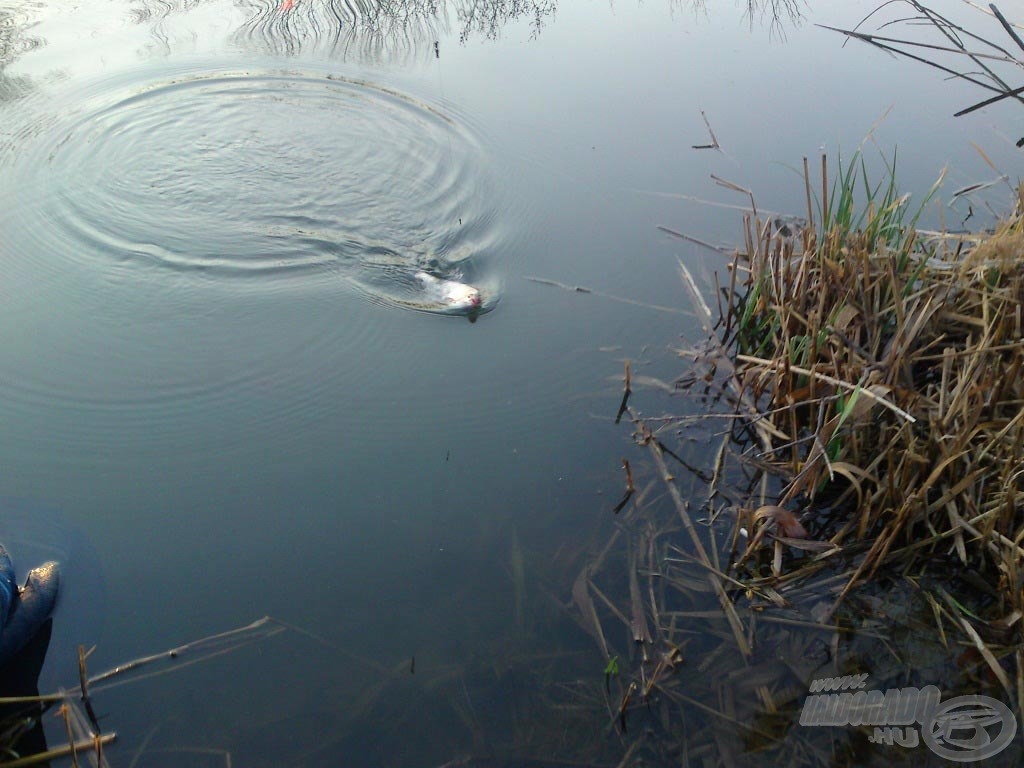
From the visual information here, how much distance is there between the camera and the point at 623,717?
2518 millimetres

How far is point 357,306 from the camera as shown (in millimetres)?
4336

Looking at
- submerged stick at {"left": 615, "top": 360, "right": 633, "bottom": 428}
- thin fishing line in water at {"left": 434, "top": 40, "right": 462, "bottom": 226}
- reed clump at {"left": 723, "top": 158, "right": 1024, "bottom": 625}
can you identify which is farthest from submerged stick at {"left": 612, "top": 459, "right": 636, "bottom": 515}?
thin fishing line in water at {"left": 434, "top": 40, "right": 462, "bottom": 226}

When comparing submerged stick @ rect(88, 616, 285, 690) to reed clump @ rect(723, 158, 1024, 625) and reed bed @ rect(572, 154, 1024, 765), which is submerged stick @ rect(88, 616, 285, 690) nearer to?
reed bed @ rect(572, 154, 1024, 765)

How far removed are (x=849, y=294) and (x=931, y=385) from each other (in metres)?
0.55

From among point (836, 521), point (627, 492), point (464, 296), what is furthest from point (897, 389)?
point (464, 296)

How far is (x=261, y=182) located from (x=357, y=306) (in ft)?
4.79

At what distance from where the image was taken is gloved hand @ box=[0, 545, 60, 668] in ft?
8.36

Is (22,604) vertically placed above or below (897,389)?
below

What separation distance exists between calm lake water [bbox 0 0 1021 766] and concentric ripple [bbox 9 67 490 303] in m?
0.02

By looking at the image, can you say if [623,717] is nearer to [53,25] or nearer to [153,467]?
[153,467]

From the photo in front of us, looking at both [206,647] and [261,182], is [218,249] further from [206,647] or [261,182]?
[206,647]

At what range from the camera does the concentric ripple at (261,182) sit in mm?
4652

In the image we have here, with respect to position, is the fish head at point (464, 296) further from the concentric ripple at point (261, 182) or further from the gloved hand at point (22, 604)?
the gloved hand at point (22, 604)

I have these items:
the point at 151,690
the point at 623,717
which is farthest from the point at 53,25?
the point at 623,717
